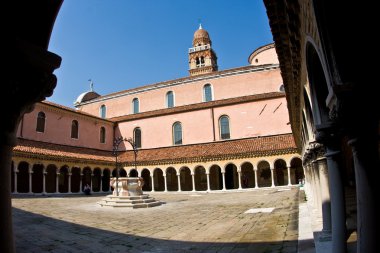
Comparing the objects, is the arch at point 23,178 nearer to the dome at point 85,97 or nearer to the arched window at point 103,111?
the arched window at point 103,111

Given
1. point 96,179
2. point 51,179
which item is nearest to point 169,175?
point 96,179

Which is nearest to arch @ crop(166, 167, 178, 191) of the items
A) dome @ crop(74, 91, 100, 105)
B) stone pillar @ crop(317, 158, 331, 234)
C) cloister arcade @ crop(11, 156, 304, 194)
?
cloister arcade @ crop(11, 156, 304, 194)

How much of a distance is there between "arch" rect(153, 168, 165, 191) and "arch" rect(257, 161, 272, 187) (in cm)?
1094

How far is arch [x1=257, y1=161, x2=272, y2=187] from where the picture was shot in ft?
104

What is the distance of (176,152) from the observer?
3394cm

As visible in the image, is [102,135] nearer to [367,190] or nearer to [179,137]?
[179,137]

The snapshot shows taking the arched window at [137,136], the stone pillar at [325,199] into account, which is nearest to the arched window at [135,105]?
the arched window at [137,136]

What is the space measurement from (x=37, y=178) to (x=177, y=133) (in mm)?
15221

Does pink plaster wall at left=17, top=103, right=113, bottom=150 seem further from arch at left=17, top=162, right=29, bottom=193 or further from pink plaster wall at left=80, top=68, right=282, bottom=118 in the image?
pink plaster wall at left=80, top=68, right=282, bottom=118

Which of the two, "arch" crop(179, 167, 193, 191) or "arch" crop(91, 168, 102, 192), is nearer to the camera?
"arch" crop(91, 168, 102, 192)

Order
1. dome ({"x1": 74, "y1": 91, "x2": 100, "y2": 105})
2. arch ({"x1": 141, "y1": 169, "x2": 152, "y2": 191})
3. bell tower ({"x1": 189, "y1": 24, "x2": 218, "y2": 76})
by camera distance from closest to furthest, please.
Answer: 1. arch ({"x1": 141, "y1": 169, "x2": 152, "y2": 191})
2. dome ({"x1": 74, "y1": 91, "x2": 100, "y2": 105})
3. bell tower ({"x1": 189, "y1": 24, "x2": 218, "y2": 76})

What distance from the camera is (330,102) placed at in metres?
3.34

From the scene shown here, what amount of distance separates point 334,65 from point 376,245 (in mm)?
1699

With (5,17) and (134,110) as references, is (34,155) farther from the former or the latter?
(5,17)
